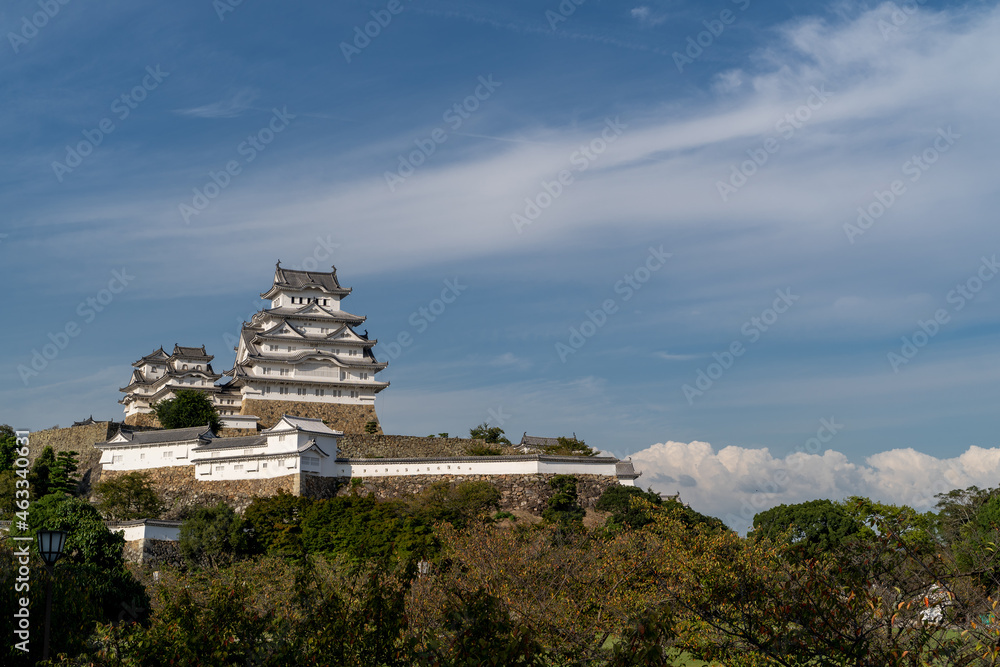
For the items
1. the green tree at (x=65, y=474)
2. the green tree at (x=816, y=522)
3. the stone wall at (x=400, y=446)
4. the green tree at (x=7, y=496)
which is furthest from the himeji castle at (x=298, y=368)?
the green tree at (x=816, y=522)

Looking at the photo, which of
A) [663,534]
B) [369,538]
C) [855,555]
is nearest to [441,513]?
[369,538]

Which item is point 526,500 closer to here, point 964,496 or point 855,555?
point 964,496

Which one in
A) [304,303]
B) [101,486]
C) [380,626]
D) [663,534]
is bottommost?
[380,626]

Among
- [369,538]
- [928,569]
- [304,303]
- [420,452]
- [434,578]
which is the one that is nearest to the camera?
[928,569]

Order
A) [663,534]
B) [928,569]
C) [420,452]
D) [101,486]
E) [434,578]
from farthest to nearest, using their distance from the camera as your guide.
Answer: [420,452] < [101,486] < [663,534] < [434,578] < [928,569]

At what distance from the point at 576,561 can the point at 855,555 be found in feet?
41.6

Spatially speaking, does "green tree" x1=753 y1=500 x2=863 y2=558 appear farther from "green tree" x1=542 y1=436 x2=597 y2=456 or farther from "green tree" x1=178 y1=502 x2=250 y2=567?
"green tree" x1=178 y1=502 x2=250 y2=567

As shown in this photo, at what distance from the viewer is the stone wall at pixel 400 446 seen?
45.6m

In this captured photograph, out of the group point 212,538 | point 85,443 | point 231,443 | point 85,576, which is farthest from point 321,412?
point 85,576

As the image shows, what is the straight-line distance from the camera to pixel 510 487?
40812 millimetres

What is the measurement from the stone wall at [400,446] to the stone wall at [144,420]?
1372 centimetres

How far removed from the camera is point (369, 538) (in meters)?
35.1

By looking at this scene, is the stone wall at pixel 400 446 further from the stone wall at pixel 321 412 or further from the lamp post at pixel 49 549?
the lamp post at pixel 49 549

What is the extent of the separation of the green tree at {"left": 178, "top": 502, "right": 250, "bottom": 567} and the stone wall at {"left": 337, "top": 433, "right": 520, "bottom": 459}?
937 cm
